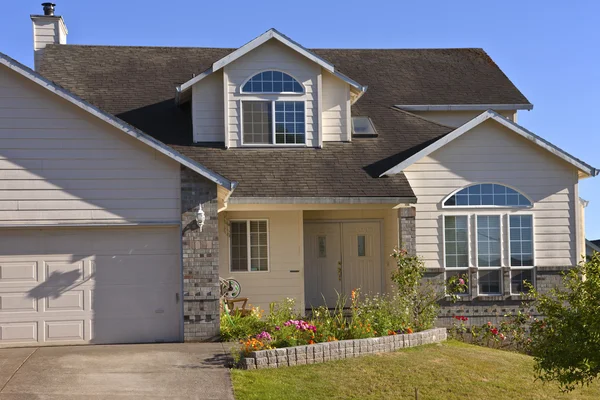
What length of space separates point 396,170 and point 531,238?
11.3 feet

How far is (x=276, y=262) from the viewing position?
1805cm

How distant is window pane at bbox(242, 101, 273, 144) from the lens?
1817 centimetres

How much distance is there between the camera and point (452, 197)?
17.8 meters

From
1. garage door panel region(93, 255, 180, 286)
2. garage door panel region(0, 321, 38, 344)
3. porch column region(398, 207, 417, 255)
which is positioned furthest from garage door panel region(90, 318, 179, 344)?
porch column region(398, 207, 417, 255)

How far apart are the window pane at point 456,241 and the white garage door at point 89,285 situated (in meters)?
6.15

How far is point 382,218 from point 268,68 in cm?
454

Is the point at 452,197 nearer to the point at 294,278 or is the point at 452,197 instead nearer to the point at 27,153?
the point at 294,278

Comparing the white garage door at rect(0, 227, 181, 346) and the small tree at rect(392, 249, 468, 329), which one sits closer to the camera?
the white garage door at rect(0, 227, 181, 346)

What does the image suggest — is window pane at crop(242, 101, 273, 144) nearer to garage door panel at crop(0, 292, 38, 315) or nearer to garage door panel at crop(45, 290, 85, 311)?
garage door panel at crop(45, 290, 85, 311)

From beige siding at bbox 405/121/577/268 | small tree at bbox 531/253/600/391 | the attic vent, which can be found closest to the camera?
small tree at bbox 531/253/600/391

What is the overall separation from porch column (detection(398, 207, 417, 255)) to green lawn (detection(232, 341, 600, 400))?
3709 mm

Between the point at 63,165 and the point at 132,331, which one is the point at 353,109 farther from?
the point at 132,331

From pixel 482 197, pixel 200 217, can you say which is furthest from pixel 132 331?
pixel 482 197

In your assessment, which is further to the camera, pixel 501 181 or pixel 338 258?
pixel 338 258
